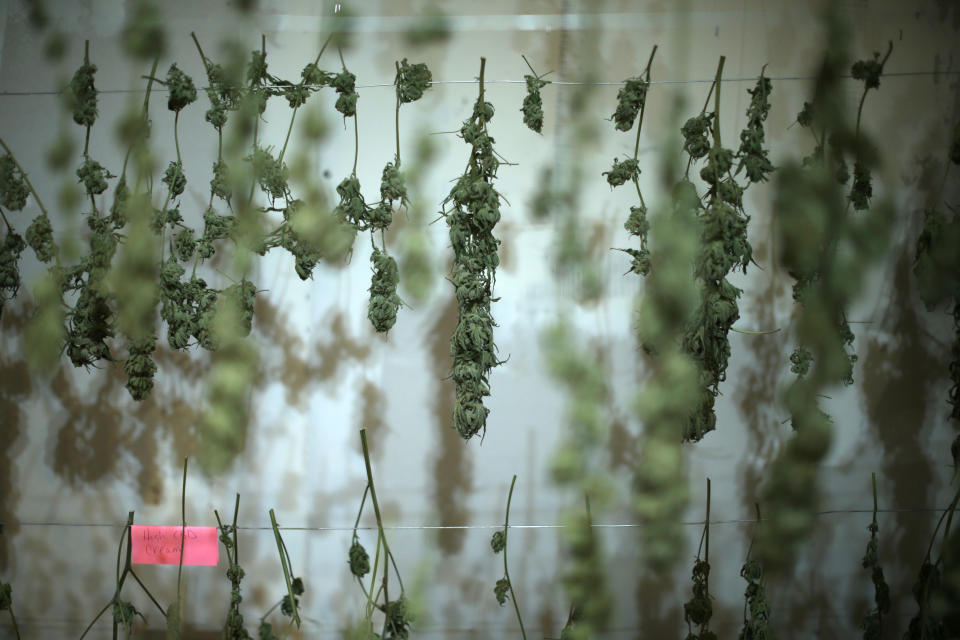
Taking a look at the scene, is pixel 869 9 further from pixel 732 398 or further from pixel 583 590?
pixel 583 590

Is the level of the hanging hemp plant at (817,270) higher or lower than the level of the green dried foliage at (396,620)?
higher

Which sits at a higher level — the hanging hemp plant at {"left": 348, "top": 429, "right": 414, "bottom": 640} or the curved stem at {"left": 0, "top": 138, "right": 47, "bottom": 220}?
the curved stem at {"left": 0, "top": 138, "right": 47, "bottom": 220}

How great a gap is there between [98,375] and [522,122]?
1138 millimetres

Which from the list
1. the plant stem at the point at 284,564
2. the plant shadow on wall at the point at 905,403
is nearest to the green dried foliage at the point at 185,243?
the plant stem at the point at 284,564

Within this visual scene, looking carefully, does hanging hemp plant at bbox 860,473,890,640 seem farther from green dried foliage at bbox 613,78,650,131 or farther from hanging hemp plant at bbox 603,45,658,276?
green dried foliage at bbox 613,78,650,131

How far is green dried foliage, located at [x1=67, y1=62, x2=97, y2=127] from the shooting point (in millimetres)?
1653

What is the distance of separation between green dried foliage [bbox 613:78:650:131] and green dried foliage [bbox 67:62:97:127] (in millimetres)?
1108

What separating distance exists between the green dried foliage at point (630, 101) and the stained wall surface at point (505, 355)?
0.16 meters

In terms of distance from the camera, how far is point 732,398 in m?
1.77

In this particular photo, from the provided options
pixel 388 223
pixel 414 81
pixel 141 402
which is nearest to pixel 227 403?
pixel 141 402

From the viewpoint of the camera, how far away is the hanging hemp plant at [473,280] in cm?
147

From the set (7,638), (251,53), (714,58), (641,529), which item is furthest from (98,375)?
(714,58)

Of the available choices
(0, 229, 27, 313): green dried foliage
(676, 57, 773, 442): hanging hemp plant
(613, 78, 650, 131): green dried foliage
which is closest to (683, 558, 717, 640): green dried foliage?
(676, 57, 773, 442): hanging hemp plant

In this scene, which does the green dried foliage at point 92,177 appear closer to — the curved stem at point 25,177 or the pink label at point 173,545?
the curved stem at point 25,177
